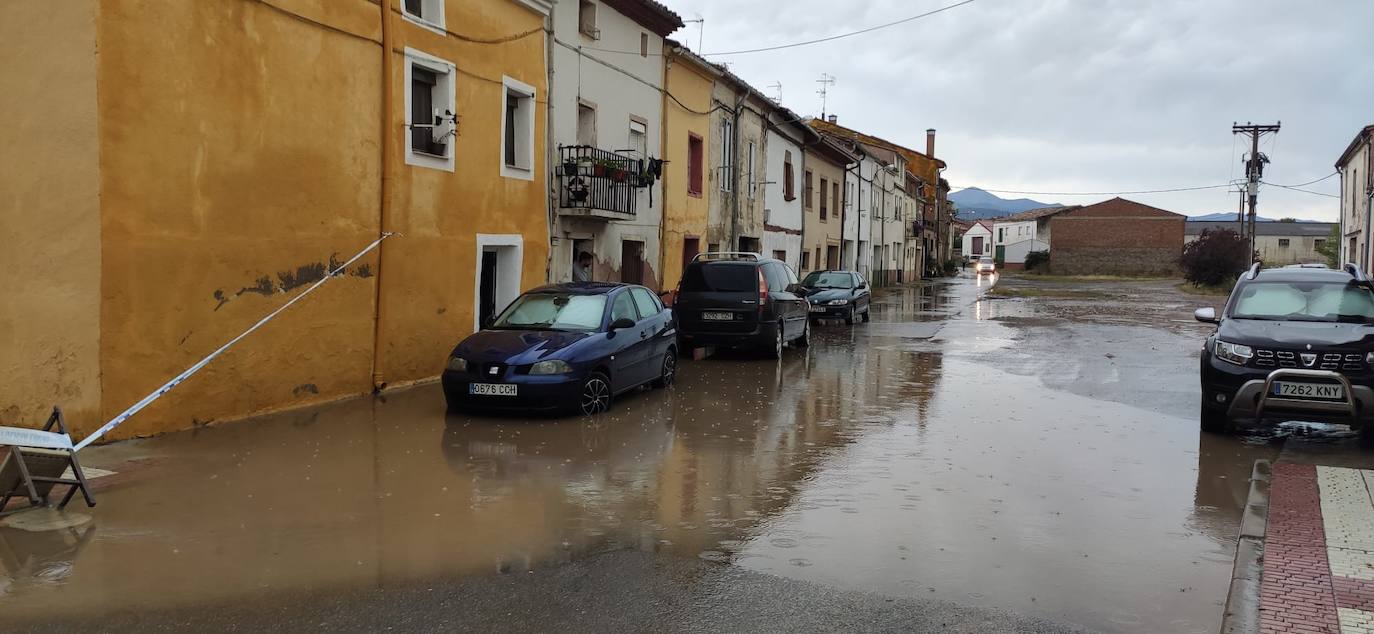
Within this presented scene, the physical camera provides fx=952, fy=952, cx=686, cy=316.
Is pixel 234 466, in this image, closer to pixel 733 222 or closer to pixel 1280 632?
pixel 1280 632

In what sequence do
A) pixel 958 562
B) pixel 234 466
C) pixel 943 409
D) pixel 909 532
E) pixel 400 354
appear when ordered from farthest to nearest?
pixel 400 354
pixel 943 409
pixel 234 466
pixel 909 532
pixel 958 562

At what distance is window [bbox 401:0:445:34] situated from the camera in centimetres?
1221

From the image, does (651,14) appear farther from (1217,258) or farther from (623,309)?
(1217,258)

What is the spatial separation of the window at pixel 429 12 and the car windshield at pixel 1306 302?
9.92 metres

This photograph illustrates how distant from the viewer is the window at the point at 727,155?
2447cm

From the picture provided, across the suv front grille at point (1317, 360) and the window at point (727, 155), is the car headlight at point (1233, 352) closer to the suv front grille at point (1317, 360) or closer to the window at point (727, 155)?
the suv front grille at point (1317, 360)

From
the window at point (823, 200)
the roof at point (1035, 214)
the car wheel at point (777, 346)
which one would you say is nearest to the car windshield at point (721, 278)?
the car wheel at point (777, 346)

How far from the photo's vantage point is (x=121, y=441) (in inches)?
323

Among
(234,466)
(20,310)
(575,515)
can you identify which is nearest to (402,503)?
(575,515)

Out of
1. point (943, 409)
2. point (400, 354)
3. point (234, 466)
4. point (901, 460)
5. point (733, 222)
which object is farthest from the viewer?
point (733, 222)

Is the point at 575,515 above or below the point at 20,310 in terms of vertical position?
below

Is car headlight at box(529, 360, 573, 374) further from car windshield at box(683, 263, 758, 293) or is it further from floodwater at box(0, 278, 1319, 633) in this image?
car windshield at box(683, 263, 758, 293)

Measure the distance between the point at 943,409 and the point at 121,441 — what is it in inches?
325

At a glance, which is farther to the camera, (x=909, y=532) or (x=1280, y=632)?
(x=909, y=532)
